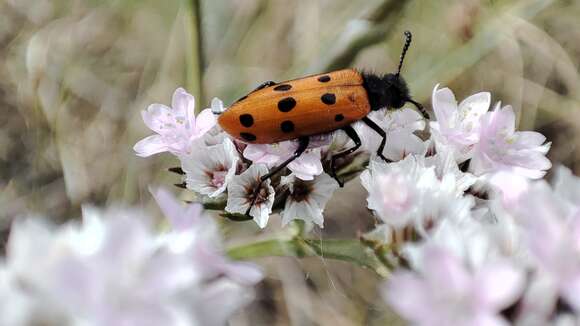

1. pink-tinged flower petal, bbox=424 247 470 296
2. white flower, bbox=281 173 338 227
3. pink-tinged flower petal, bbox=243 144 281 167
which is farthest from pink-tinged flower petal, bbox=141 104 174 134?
pink-tinged flower petal, bbox=424 247 470 296

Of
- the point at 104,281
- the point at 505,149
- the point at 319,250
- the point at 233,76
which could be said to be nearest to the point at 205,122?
the point at 319,250

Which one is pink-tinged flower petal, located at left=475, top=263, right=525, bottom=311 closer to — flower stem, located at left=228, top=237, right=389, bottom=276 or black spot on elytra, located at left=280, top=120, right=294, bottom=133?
flower stem, located at left=228, top=237, right=389, bottom=276

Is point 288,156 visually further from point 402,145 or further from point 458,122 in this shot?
point 458,122

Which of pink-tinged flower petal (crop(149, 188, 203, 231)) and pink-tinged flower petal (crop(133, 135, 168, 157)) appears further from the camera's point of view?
pink-tinged flower petal (crop(133, 135, 168, 157))

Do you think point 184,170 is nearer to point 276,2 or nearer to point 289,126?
point 289,126

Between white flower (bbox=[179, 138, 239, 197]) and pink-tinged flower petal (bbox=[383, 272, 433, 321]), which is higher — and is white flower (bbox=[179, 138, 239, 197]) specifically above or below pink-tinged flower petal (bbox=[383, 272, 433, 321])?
below
